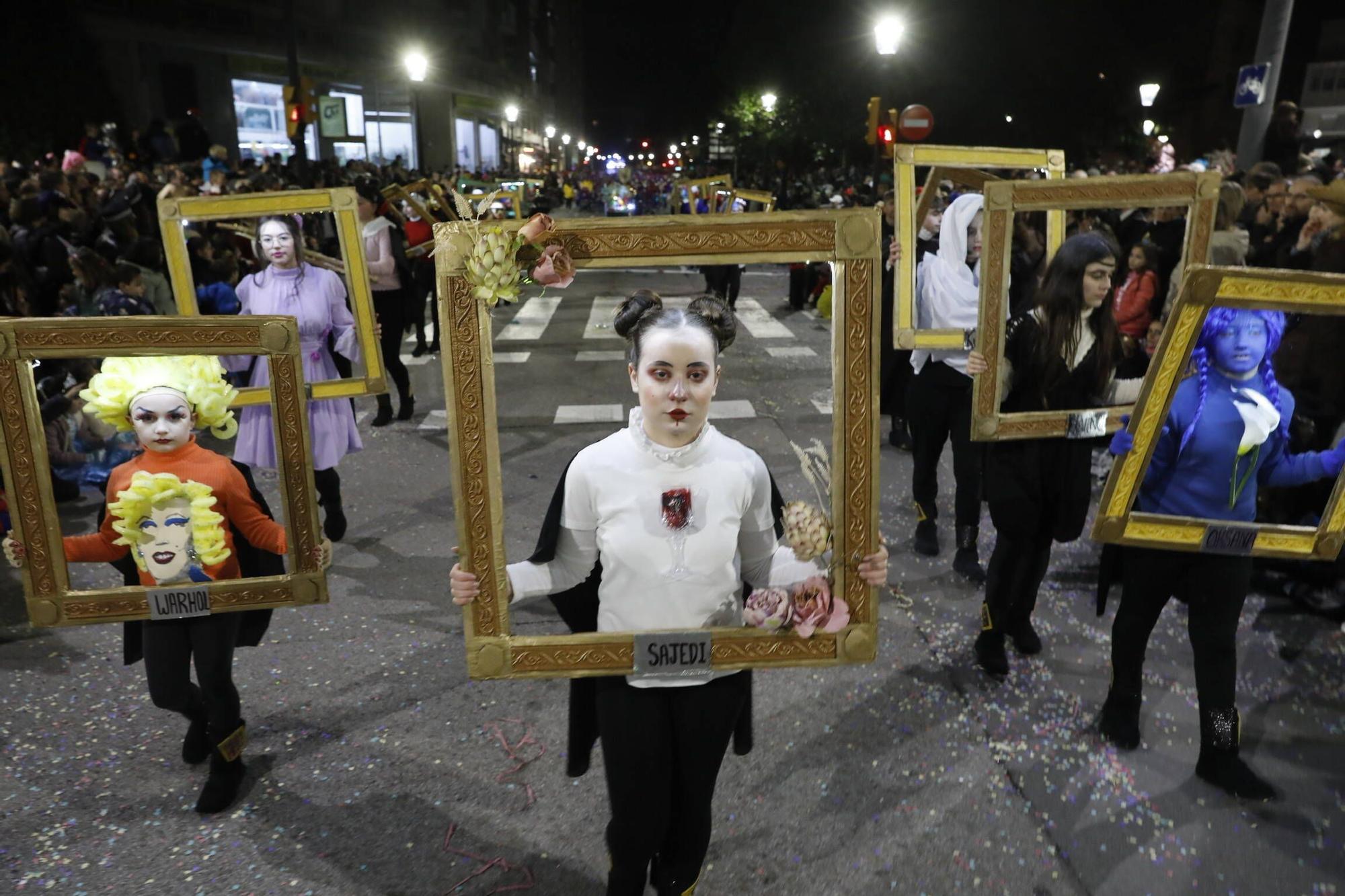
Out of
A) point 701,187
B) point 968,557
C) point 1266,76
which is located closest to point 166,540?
point 968,557

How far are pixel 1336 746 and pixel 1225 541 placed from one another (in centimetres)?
130

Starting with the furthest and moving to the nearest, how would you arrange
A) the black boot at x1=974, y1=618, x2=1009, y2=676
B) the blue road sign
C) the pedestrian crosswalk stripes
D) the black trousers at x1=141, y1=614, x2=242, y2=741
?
the blue road sign → the pedestrian crosswalk stripes → the black boot at x1=974, y1=618, x2=1009, y2=676 → the black trousers at x1=141, y1=614, x2=242, y2=741

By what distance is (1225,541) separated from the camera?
3.18m

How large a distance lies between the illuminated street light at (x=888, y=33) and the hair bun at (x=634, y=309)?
50.1 feet

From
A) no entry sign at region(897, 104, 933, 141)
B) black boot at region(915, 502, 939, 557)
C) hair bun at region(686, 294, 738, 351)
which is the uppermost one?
no entry sign at region(897, 104, 933, 141)

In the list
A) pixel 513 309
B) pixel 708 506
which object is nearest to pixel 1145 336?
pixel 708 506

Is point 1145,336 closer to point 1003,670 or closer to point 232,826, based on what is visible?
point 1003,670

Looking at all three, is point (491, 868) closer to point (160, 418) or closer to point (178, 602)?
point (178, 602)

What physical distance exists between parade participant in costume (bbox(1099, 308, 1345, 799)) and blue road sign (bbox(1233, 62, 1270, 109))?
26.9 ft

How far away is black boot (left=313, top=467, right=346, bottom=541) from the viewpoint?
5.76 metres

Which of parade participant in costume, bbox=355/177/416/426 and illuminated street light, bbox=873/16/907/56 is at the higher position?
illuminated street light, bbox=873/16/907/56

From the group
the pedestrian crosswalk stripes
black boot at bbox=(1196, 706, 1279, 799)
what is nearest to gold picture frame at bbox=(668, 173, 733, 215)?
the pedestrian crosswalk stripes

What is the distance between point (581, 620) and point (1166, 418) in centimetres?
215

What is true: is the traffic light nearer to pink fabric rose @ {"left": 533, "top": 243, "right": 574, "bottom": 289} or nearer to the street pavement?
the street pavement
